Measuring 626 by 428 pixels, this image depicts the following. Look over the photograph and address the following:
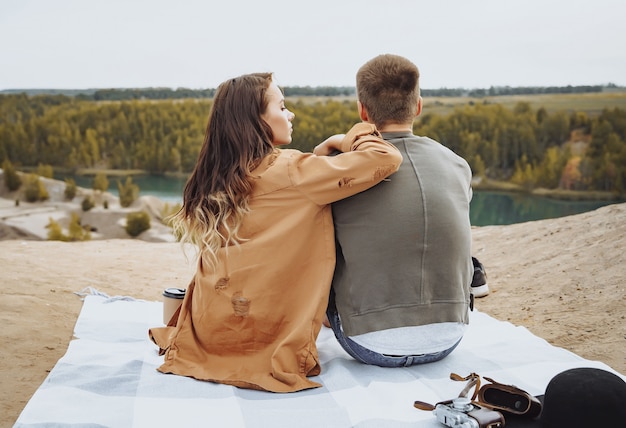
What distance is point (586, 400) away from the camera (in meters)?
2.02

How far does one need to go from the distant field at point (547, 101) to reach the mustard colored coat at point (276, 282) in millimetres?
6022

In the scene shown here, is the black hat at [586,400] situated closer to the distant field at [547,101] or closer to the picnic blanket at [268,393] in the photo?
the picnic blanket at [268,393]

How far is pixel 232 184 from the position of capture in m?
2.63

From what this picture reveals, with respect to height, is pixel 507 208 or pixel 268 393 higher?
pixel 268 393

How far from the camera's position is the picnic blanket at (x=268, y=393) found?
2326mm

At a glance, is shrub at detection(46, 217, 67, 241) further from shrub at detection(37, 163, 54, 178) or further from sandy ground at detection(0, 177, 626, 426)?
sandy ground at detection(0, 177, 626, 426)

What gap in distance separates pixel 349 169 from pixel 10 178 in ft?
22.3

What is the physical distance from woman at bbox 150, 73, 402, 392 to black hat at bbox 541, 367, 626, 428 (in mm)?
868

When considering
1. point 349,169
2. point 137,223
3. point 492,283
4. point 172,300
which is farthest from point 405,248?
point 137,223

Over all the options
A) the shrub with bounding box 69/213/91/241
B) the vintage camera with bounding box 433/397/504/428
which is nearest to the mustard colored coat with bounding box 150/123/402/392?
the vintage camera with bounding box 433/397/504/428

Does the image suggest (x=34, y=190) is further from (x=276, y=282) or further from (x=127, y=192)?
(x=276, y=282)

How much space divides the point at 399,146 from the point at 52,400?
151cm

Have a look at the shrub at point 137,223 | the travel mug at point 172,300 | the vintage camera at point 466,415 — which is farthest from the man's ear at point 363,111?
the shrub at point 137,223

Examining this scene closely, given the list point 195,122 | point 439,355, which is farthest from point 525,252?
point 195,122
